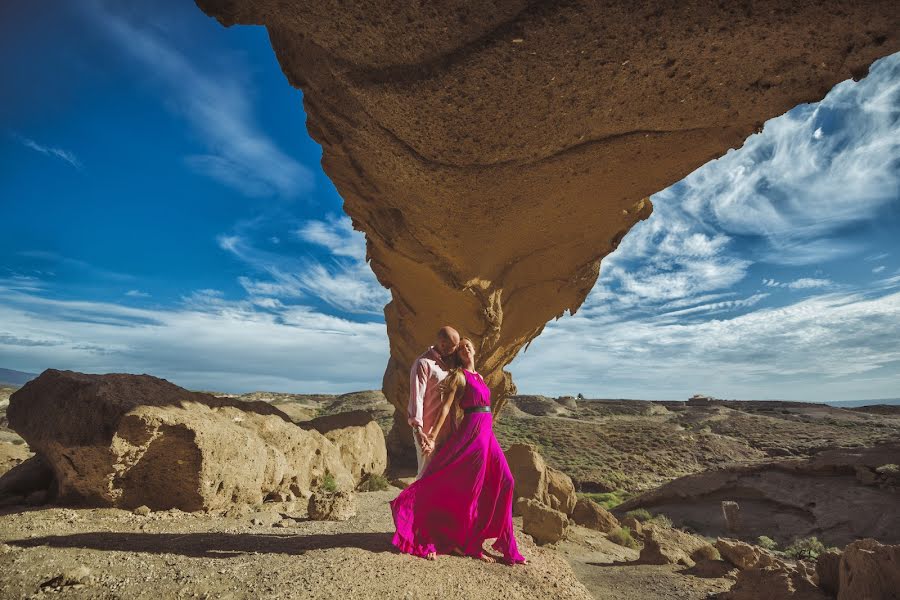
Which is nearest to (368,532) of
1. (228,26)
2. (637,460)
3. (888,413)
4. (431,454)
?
(431,454)

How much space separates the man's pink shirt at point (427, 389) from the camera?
4.50m

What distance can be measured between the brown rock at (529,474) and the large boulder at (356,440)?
126 inches

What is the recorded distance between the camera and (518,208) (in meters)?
6.27

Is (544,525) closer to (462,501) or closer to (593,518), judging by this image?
(462,501)

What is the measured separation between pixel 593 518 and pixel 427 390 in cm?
729

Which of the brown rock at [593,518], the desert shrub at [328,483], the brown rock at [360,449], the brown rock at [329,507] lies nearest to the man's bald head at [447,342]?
the brown rock at [329,507]

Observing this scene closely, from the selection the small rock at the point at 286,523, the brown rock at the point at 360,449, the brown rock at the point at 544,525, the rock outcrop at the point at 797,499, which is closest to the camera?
the small rock at the point at 286,523

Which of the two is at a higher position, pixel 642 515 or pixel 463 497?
pixel 463 497

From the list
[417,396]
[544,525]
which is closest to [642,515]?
[544,525]

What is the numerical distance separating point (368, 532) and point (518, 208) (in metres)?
4.73

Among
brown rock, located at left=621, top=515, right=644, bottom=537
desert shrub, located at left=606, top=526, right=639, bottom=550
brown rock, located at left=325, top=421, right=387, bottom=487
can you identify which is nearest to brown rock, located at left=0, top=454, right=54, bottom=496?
brown rock, located at left=325, top=421, right=387, bottom=487

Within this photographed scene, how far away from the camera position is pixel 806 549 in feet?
33.6

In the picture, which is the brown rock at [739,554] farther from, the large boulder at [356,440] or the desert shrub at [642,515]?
the large boulder at [356,440]

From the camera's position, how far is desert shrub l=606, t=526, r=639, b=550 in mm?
8781
